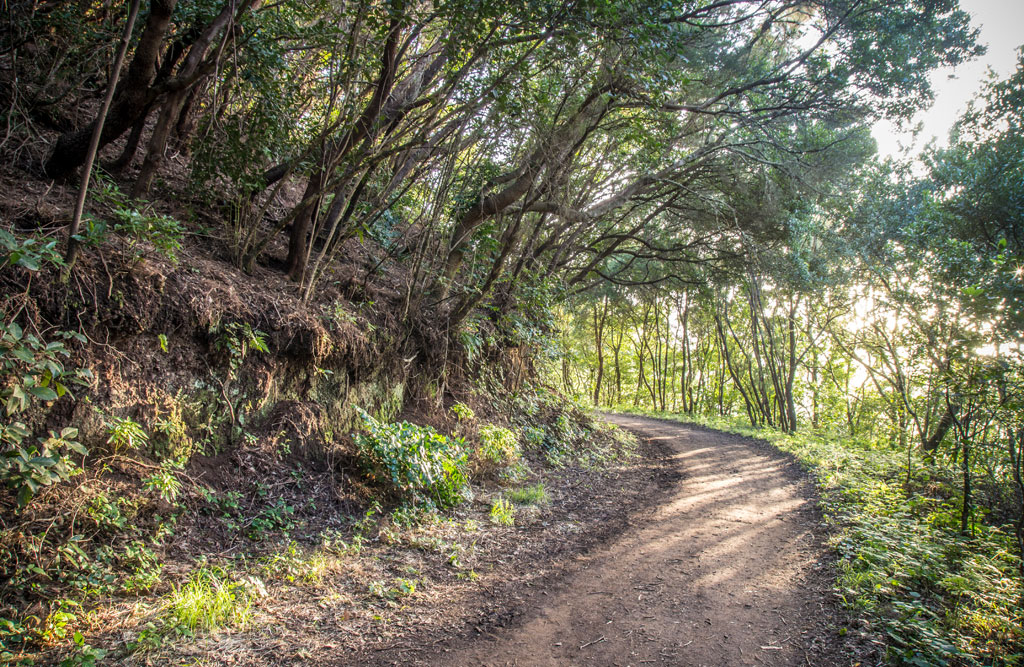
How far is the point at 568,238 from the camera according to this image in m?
11.1

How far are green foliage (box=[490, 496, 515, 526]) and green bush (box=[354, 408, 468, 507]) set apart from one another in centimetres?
45

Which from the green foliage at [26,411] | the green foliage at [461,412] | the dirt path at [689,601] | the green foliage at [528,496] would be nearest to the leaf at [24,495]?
the green foliage at [26,411]

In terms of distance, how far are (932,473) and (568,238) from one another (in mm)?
8030

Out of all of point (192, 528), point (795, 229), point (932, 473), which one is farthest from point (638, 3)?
point (932, 473)

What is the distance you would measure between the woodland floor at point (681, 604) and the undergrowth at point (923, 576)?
30 centimetres

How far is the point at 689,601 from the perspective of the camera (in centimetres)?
398

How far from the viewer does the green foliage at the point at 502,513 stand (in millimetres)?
5590

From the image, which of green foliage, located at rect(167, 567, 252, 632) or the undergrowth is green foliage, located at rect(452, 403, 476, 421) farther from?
the undergrowth

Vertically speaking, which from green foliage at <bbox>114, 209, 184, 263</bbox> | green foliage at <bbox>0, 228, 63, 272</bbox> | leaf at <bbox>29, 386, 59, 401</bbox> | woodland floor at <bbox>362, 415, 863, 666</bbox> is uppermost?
green foliage at <bbox>114, 209, 184, 263</bbox>

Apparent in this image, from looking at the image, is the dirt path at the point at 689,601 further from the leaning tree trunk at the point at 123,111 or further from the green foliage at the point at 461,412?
the leaning tree trunk at the point at 123,111

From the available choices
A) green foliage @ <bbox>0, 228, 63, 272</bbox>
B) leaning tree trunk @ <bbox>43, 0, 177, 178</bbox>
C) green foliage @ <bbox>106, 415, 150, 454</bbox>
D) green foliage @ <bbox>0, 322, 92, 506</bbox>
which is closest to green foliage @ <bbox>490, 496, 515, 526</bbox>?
green foliage @ <bbox>106, 415, 150, 454</bbox>

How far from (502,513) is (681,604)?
233 centimetres

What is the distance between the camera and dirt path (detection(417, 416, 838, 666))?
10.7ft

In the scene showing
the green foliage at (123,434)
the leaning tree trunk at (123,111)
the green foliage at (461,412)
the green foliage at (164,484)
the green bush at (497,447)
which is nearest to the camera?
the green foliage at (123,434)
